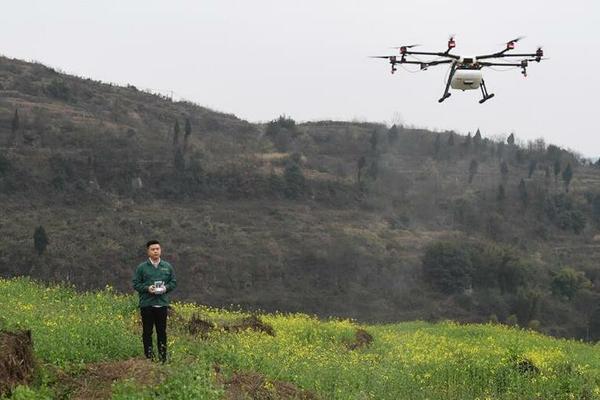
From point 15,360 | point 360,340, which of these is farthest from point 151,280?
point 360,340

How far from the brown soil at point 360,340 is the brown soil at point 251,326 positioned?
2419 mm

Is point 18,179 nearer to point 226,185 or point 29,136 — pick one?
point 29,136

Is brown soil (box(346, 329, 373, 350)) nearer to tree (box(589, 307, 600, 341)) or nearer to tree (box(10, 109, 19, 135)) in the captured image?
tree (box(589, 307, 600, 341))

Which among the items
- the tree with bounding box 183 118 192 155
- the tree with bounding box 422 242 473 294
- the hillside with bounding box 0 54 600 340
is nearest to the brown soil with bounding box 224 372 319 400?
the hillside with bounding box 0 54 600 340

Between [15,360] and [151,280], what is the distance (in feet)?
7.84

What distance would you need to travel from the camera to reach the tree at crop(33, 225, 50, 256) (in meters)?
56.1

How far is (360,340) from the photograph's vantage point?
67.6 feet

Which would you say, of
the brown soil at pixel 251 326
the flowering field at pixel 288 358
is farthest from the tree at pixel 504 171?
the brown soil at pixel 251 326

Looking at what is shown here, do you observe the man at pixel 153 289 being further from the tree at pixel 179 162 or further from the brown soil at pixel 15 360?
the tree at pixel 179 162

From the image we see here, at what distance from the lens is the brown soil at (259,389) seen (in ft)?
33.2

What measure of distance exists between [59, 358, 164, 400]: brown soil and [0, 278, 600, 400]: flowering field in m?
0.12

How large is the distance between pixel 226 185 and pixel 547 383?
7224cm

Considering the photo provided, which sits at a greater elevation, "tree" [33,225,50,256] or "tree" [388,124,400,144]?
"tree" [388,124,400,144]

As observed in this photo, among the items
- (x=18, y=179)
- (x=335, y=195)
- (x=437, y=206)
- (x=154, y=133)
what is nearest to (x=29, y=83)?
(x=154, y=133)
